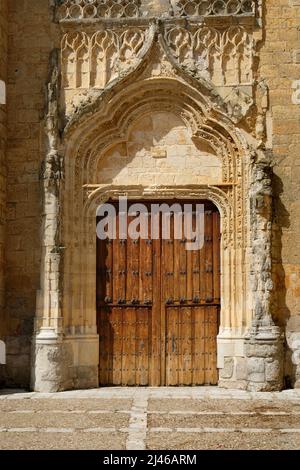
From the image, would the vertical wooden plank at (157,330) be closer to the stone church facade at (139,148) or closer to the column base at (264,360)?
the stone church facade at (139,148)

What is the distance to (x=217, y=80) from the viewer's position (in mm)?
9070

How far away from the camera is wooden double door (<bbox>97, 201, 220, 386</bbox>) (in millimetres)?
9031

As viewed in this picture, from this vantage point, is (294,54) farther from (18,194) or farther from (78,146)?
(18,194)

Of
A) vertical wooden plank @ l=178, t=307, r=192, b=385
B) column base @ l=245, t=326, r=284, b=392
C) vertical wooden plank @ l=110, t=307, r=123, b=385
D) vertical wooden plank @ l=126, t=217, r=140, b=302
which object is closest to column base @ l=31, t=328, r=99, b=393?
vertical wooden plank @ l=110, t=307, r=123, b=385

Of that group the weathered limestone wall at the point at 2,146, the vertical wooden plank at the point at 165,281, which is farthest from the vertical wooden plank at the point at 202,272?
the weathered limestone wall at the point at 2,146

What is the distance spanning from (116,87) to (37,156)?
1.42m

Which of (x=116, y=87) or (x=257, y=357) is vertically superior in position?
(x=116, y=87)

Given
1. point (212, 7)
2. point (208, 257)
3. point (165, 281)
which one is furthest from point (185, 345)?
point (212, 7)

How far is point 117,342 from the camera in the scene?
9.09 m

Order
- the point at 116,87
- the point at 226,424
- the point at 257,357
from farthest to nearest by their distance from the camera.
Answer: the point at 116,87
the point at 257,357
the point at 226,424

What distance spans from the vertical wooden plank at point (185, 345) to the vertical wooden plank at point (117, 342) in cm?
80

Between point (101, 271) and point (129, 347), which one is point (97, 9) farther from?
point (129, 347)

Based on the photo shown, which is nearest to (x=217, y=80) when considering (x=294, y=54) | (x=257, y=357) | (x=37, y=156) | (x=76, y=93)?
(x=294, y=54)

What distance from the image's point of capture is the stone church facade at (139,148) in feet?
28.9
